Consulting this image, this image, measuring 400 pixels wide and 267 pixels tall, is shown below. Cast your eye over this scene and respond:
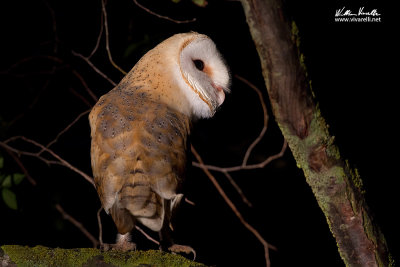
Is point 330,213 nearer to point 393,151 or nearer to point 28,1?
point 393,151

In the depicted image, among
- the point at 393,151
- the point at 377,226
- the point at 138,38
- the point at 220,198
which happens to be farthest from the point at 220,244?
the point at 377,226

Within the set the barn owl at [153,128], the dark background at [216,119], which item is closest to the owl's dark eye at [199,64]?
the barn owl at [153,128]

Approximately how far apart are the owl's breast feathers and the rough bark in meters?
0.35

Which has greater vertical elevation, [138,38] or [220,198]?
[138,38]

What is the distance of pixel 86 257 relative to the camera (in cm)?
81

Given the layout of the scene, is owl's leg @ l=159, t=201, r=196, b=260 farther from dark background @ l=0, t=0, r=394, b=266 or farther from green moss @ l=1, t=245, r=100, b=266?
dark background @ l=0, t=0, r=394, b=266

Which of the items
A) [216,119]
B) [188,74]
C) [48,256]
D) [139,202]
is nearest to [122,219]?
[139,202]

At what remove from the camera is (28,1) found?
6.35 ft

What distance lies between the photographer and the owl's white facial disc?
44.1 inches

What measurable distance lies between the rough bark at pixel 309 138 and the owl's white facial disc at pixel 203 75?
45 centimetres

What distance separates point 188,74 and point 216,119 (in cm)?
94

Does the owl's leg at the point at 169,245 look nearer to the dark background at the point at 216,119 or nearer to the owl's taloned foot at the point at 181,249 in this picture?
the owl's taloned foot at the point at 181,249

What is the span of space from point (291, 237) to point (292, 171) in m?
0.36

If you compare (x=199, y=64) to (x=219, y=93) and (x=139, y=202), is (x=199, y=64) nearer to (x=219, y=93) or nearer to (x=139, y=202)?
(x=219, y=93)
